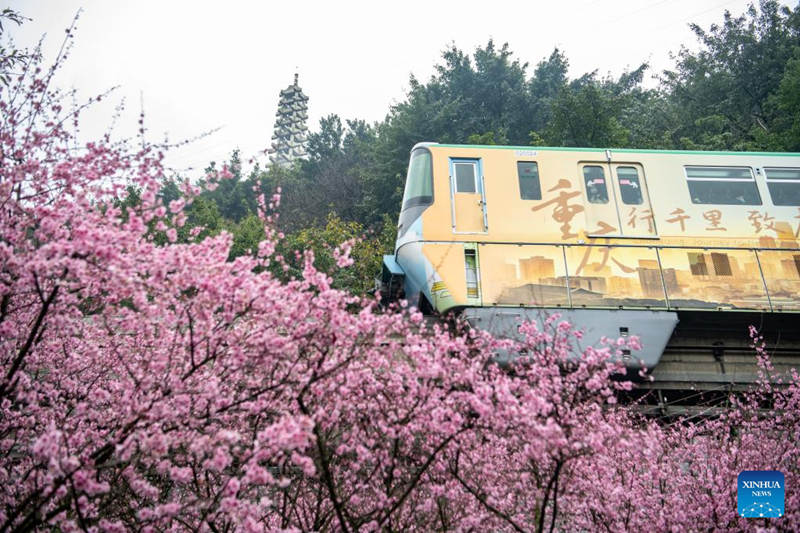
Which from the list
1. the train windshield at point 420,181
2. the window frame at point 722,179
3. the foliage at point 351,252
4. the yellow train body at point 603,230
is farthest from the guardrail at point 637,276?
the foliage at point 351,252

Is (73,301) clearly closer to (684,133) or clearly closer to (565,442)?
(565,442)

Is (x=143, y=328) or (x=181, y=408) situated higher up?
(x=143, y=328)

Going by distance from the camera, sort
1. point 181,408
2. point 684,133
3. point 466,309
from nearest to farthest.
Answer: point 181,408
point 466,309
point 684,133

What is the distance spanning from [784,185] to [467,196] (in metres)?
5.76

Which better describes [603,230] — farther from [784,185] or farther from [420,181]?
[784,185]

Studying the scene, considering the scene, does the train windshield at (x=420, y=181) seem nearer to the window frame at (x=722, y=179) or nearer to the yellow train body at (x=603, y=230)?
the yellow train body at (x=603, y=230)

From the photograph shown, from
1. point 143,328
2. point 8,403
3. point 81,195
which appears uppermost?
point 81,195

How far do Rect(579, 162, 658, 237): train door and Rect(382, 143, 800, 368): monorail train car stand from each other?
2 cm

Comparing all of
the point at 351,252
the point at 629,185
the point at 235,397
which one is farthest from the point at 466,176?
the point at 351,252

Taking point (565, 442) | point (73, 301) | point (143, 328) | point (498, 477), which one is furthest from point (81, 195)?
point (498, 477)

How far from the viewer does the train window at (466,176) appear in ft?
27.0

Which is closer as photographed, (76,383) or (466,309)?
(76,383)

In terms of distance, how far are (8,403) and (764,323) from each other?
9.83 metres

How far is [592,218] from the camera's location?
821cm
